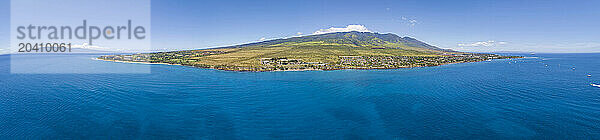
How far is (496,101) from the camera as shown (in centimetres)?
3331

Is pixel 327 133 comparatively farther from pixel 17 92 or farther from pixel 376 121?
pixel 17 92

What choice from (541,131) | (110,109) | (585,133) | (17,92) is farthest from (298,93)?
(17,92)

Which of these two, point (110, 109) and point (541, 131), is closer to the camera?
point (541, 131)

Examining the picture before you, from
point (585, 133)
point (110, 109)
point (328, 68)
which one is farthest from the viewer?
point (328, 68)

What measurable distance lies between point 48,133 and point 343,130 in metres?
32.5

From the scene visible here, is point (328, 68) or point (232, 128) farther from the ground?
point (328, 68)

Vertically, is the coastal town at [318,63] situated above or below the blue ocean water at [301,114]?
above

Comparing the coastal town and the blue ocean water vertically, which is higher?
Answer: the coastal town

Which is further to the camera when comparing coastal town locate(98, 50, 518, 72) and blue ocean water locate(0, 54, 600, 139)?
coastal town locate(98, 50, 518, 72)

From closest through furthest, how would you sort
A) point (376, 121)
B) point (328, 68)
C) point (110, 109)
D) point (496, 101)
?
point (376, 121) → point (110, 109) → point (496, 101) → point (328, 68)

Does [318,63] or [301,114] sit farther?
[318,63]

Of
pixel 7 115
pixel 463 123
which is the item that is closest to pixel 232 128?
pixel 463 123

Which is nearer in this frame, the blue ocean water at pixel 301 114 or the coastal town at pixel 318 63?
the blue ocean water at pixel 301 114

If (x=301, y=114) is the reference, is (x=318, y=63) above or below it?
above
